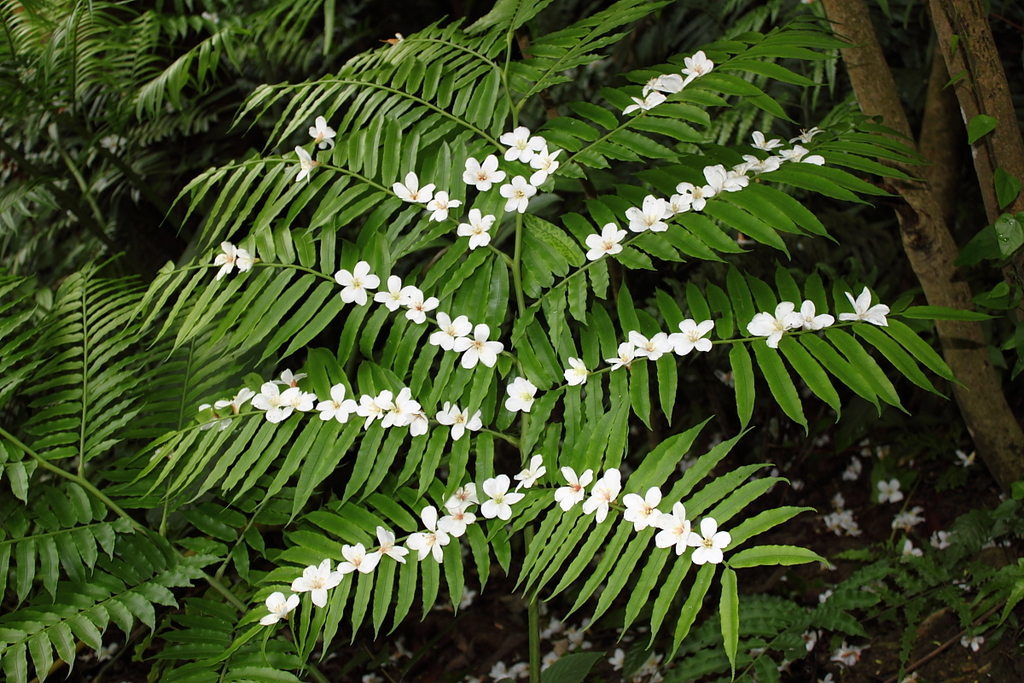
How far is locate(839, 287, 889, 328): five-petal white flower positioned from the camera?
136 centimetres

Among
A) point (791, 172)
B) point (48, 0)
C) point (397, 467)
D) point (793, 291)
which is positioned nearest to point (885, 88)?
point (791, 172)

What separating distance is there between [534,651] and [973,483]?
1856 millimetres

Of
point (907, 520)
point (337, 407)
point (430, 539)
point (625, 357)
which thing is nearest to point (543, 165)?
point (625, 357)

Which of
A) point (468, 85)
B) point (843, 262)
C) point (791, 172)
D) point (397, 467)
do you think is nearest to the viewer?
point (791, 172)

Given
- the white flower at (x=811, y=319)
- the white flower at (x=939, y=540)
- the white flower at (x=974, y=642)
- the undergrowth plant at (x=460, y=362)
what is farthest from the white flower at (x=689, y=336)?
the white flower at (x=939, y=540)

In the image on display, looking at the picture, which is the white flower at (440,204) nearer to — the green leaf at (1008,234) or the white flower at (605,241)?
the white flower at (605,241)

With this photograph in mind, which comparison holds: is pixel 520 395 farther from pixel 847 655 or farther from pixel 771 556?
pixel 847 655

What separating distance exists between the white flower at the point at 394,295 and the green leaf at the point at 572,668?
807 millimetres

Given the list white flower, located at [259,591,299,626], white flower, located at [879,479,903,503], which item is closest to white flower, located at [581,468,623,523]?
white flower, located at [259,591,299,626]

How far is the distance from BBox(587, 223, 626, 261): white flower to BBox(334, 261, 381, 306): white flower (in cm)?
45

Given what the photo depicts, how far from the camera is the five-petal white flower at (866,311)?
136cm

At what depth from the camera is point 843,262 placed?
297 centimetres

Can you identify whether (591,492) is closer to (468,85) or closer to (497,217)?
(497,217)

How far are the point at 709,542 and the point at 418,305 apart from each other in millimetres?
729
